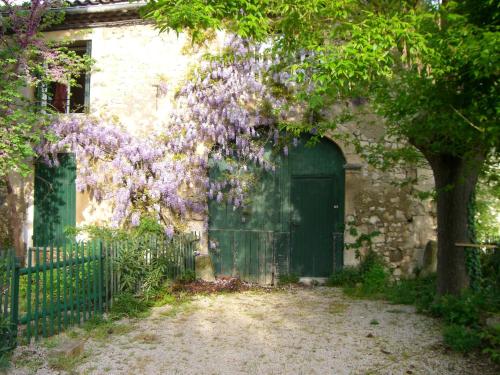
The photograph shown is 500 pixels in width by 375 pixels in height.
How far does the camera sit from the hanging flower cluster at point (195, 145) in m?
8.45

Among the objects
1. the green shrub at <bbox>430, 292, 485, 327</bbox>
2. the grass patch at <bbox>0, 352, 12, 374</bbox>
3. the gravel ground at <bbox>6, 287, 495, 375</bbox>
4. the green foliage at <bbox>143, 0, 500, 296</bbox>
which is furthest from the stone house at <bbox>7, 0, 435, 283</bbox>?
the grass patch at <bbox>0, 352, 12, 374</bbox>

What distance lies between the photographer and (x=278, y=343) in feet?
16.3

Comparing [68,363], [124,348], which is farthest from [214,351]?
[68,363]

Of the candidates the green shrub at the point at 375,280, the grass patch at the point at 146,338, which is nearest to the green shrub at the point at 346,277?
the green shrub at the point at 375,280

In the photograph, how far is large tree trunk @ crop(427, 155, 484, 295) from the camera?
221 inches

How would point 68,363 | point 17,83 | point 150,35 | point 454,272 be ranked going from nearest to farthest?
point 68,363
point 454,272
point 17,83
point 150,35

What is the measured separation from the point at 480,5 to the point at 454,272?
10.9 ft

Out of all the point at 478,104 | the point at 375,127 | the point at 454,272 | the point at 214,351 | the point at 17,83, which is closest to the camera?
the point at 478,104

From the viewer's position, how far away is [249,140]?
8578 millimetres

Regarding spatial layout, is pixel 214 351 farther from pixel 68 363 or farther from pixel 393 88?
pixel 393 88

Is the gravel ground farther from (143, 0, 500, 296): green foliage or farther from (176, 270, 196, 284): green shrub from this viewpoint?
(143, 0, 500, 296): green foliage

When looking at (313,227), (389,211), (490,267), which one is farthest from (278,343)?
(389,211)

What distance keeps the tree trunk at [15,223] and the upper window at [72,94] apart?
75.1 inches

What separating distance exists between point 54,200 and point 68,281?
422 centimetres
